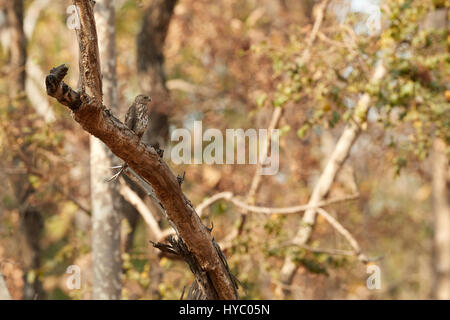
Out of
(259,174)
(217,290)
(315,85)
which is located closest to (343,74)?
(315,85)

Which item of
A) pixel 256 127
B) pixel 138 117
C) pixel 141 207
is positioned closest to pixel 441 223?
pixel 256 127

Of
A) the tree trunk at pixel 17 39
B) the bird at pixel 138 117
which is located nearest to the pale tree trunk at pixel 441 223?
the tree trunk at pixel 17 39

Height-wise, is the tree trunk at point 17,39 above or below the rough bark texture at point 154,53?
above

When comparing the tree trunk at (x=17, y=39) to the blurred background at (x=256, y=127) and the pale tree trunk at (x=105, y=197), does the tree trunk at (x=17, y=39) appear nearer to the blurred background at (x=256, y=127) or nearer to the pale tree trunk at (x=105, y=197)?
the blurred background at (x=256, y=127)

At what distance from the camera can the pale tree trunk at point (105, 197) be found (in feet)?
19.8

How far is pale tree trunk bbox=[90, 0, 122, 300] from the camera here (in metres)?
6.05

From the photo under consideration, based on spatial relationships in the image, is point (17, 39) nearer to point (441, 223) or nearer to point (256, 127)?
point (256, 127)

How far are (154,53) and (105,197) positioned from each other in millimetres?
2959

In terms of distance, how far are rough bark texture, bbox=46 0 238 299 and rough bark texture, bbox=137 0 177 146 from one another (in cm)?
490

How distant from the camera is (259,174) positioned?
7.07 m

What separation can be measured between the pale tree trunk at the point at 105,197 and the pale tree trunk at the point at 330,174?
1.99 m

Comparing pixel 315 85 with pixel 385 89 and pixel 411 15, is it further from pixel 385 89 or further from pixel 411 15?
pixel 411 15

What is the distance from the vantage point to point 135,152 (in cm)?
284

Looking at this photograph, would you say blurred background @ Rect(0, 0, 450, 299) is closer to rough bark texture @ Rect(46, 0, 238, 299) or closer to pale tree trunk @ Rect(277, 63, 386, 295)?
pale tree trunk @ Rect(277, 63, 386, 295)
